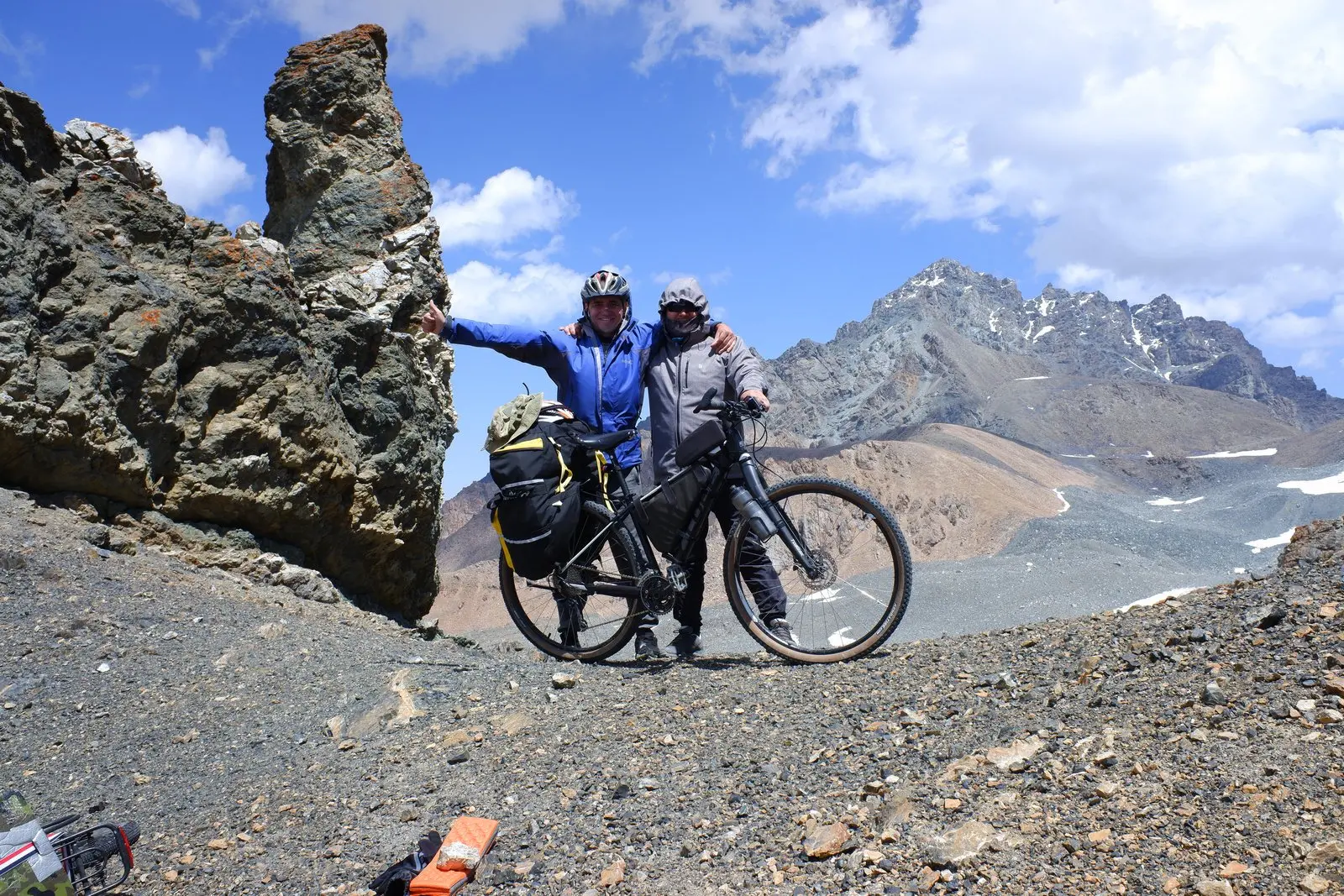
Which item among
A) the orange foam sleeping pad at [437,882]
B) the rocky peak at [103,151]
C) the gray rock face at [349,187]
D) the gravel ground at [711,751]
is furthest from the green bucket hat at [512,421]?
the rocky peak at [103,151]

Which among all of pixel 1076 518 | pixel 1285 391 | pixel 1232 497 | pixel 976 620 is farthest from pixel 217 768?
pixel 1285 391

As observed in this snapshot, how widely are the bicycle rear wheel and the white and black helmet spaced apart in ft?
4.02

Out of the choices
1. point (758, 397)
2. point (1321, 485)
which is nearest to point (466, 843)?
point (758, 397)

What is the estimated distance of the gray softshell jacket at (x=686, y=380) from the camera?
560cm

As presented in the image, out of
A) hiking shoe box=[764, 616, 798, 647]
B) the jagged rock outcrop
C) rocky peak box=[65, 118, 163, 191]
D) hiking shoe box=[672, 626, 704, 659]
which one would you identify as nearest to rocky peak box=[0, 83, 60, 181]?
the jagged rock outcrop

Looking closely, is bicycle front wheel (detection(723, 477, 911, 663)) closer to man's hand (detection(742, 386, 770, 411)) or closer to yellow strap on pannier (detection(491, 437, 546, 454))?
man's hand (detection(742, 386, 770, 411))

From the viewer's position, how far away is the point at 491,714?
4727 millimetres

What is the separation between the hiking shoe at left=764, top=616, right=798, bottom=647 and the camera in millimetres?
5340

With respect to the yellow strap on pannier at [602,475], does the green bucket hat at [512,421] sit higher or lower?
higher

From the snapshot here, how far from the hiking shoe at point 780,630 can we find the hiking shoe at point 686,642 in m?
0.67

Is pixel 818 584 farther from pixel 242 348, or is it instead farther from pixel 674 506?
pixel 242 348

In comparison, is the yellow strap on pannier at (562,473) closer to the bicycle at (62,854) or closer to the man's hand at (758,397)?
the man's hand at (758,397)

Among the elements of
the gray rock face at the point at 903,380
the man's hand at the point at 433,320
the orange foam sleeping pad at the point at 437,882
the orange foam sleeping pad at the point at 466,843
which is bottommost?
the orange foam sleeping pad at the point at 437,882

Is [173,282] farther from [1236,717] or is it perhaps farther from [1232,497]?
[1232,497]
